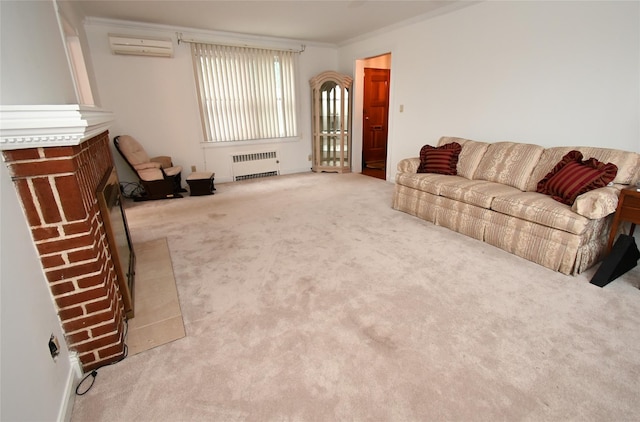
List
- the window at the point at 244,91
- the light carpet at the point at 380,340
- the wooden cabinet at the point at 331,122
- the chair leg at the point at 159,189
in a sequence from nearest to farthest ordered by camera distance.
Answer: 1. the light carpet at the point at 380,340
2. the chair leg at the point at 159,189
3. the window at the point at 244,91
4. the wooden cabinet at the point at 331,122

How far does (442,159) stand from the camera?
11.8 ft

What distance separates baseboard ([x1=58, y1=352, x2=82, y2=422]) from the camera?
128cm

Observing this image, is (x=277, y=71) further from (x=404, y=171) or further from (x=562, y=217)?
(x=562, y=217)

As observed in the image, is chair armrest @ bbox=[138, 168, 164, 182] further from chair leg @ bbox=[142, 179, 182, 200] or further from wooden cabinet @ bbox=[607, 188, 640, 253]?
wooden cabinet @ bbox=[607, 188, 640, 253]

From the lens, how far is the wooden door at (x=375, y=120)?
618 centimetres

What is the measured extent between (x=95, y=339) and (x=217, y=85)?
14.8 feet

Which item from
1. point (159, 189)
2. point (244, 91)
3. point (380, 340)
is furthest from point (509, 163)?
point (159, 189)

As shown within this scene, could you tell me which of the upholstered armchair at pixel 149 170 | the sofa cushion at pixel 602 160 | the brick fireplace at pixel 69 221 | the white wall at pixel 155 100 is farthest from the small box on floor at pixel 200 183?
the sofa cushion at pixel 602 160

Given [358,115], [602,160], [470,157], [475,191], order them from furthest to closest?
[358,115], [470,157], [475,191], [602,160]

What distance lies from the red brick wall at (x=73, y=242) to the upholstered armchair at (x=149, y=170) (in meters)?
2.94

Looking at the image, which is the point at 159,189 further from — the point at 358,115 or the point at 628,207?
the point at 628,207

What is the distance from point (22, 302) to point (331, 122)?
545 cm

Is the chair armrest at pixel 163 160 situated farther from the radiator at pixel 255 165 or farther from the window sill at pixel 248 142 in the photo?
the radiator at pixel 255 165

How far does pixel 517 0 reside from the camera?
3258 mm
